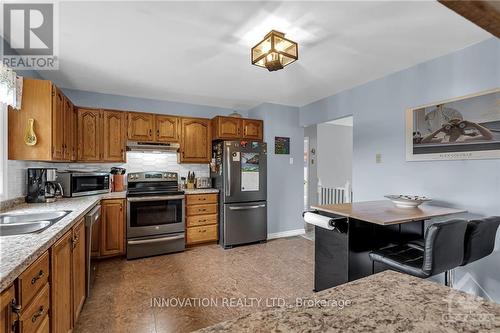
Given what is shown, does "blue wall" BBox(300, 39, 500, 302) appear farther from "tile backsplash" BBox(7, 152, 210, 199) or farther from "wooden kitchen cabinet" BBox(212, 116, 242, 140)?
"tile backsplash" BBox(7, 152, 210, 199)

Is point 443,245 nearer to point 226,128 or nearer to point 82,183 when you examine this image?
point 226,128

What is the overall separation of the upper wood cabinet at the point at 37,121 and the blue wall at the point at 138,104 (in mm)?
1361

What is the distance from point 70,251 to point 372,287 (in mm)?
1958

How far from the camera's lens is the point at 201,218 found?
3.82 meters

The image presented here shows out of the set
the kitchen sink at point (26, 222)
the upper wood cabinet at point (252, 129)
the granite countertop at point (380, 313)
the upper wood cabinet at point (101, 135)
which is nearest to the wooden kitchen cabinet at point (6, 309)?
the kitchen sink at point (26, 222)

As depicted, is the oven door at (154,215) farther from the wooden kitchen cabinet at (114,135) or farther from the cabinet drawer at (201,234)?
the wooden kitchen cabinet at (114,135)

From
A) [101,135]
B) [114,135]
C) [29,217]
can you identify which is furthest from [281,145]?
[29,217]

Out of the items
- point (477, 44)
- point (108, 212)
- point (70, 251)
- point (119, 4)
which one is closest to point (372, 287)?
point (70, 251)

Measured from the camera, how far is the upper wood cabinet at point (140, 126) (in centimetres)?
363

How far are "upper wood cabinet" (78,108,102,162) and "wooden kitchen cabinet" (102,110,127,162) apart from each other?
7cm

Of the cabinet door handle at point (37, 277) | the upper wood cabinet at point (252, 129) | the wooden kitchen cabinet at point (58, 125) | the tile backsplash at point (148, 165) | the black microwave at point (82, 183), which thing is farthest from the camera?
the upper wood cabinet at point (252, 129)

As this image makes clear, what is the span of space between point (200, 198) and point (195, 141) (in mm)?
1004

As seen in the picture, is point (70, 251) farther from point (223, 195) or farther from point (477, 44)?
point (477, 44)

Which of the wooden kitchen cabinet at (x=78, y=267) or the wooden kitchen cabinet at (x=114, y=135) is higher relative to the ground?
the wooden kitchen cabinet at (x=114, y=135)
